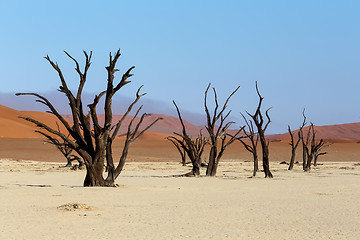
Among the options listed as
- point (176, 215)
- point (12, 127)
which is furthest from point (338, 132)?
point (176, 215)

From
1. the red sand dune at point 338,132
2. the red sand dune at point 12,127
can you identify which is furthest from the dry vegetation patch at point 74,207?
the red sand dune at point 338,132

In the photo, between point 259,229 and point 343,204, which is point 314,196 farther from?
point 259,229

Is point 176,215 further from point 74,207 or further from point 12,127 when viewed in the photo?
point 12,127

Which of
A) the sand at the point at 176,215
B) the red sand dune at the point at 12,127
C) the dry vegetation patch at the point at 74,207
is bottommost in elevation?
the sand at the point at 176,215

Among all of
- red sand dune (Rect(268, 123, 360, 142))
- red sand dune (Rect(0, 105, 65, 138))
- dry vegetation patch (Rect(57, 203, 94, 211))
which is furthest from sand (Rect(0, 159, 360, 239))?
red sand dune (Rect(268, 123, 360, 142))

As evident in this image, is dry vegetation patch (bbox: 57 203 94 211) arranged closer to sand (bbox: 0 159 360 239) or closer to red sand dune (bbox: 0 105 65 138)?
sand (bbox: 0 159 360 239)

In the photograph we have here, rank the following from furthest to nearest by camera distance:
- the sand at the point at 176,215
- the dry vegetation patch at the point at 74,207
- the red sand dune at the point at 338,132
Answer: the red sand dune at the point at 338,132 → the dry vegetation patch at the point at 74,207 → the sand at the point at 176,215

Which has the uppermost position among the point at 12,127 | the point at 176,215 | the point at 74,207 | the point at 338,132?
the point at 338,132

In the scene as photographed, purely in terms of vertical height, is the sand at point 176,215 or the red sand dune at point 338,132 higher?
the red sand dune at point 338,132

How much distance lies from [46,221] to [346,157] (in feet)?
194

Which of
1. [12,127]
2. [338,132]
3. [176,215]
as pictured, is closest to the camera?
[176,215]

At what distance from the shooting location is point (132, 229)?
26.4 ft

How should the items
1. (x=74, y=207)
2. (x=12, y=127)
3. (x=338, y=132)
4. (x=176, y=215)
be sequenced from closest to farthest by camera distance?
1. (x=176, y=215)
2. (x=74, y=207)
3. (x=12, y=127)
4. (x=338, y=132)

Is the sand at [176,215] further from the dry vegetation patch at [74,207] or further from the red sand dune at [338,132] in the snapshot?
the red sand dune at [338,132]
